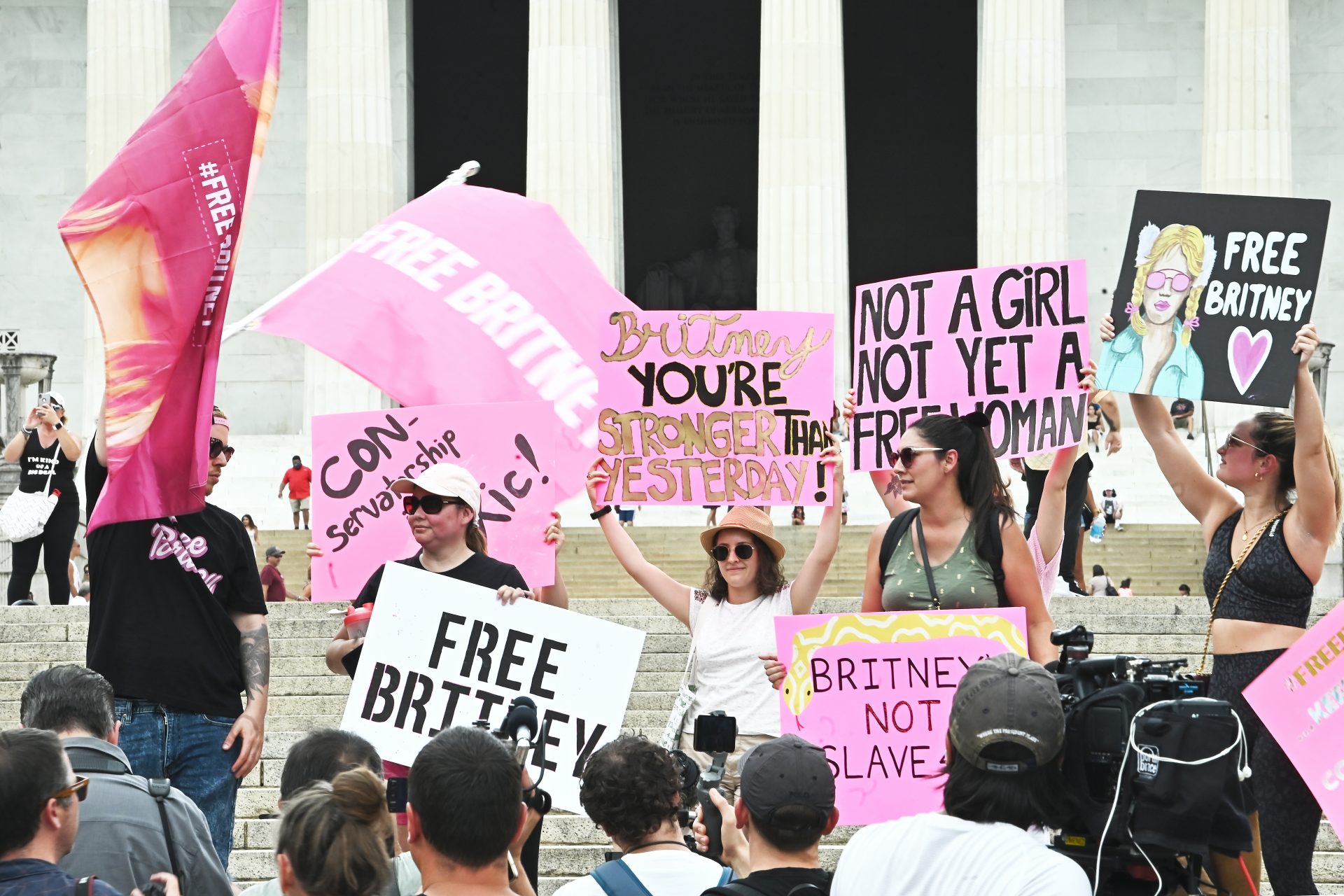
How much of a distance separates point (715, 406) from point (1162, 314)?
244cm

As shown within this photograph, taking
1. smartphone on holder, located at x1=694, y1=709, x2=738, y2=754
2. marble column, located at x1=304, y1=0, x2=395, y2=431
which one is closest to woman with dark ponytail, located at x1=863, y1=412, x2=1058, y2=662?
smartphone on holder, located at x1=694, y1=709, x2=738, y2=754

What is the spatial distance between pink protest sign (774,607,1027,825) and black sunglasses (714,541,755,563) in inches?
30.3

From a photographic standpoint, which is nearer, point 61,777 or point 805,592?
point 61,777

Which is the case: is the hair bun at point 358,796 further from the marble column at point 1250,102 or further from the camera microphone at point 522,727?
the marble column at point 1250,102

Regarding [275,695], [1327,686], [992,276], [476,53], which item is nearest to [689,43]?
[476,53]

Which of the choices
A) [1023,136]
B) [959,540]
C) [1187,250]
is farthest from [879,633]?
[1023,136]

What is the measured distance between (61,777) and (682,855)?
5.66 feet

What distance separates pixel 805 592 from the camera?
8.58m

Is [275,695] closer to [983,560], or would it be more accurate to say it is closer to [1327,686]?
[983,560]

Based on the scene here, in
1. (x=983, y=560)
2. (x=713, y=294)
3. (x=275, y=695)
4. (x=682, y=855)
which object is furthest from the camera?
(x=713, y=294)

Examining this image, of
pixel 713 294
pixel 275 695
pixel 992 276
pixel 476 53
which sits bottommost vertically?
pixel 275 695

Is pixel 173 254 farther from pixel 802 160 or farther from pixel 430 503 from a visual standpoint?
pixel 802 160

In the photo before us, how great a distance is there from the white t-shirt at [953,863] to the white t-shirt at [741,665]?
147 inches

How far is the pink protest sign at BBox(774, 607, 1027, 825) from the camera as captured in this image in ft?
25.1
